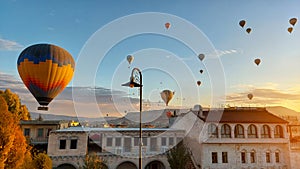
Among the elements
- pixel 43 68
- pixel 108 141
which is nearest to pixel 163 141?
pixel 108 141

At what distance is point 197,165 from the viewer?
28.2 metres

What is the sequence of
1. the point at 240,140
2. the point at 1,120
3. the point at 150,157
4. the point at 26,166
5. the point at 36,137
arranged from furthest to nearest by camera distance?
the point at 36,137 < the point at 150,157 < the point at 240,140 < the point at 26,166 < the point at 1,120

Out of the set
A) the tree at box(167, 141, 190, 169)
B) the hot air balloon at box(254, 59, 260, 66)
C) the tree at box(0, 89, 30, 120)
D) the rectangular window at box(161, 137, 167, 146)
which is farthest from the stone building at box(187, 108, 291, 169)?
the tree at box(0, 89, 30, 120)

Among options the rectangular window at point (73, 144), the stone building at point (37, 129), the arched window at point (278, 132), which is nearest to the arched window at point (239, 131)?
the arched window at point (278, 132)

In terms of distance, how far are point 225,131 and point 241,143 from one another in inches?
93.4

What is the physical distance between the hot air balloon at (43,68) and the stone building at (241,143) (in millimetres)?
18981

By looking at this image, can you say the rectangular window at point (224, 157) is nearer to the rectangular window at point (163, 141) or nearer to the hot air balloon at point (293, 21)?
the rectangular window at point (163, 141)

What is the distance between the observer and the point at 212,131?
27.8 meters

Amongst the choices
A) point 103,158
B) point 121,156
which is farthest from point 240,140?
point 103,158

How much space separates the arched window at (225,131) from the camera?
2816 centimetres

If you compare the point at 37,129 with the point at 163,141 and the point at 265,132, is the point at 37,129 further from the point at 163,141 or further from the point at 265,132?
the point at 265,132

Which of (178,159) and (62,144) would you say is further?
(62,144)

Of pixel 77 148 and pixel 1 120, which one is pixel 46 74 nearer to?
pixel 77 148

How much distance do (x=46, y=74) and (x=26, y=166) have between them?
12.4 m
